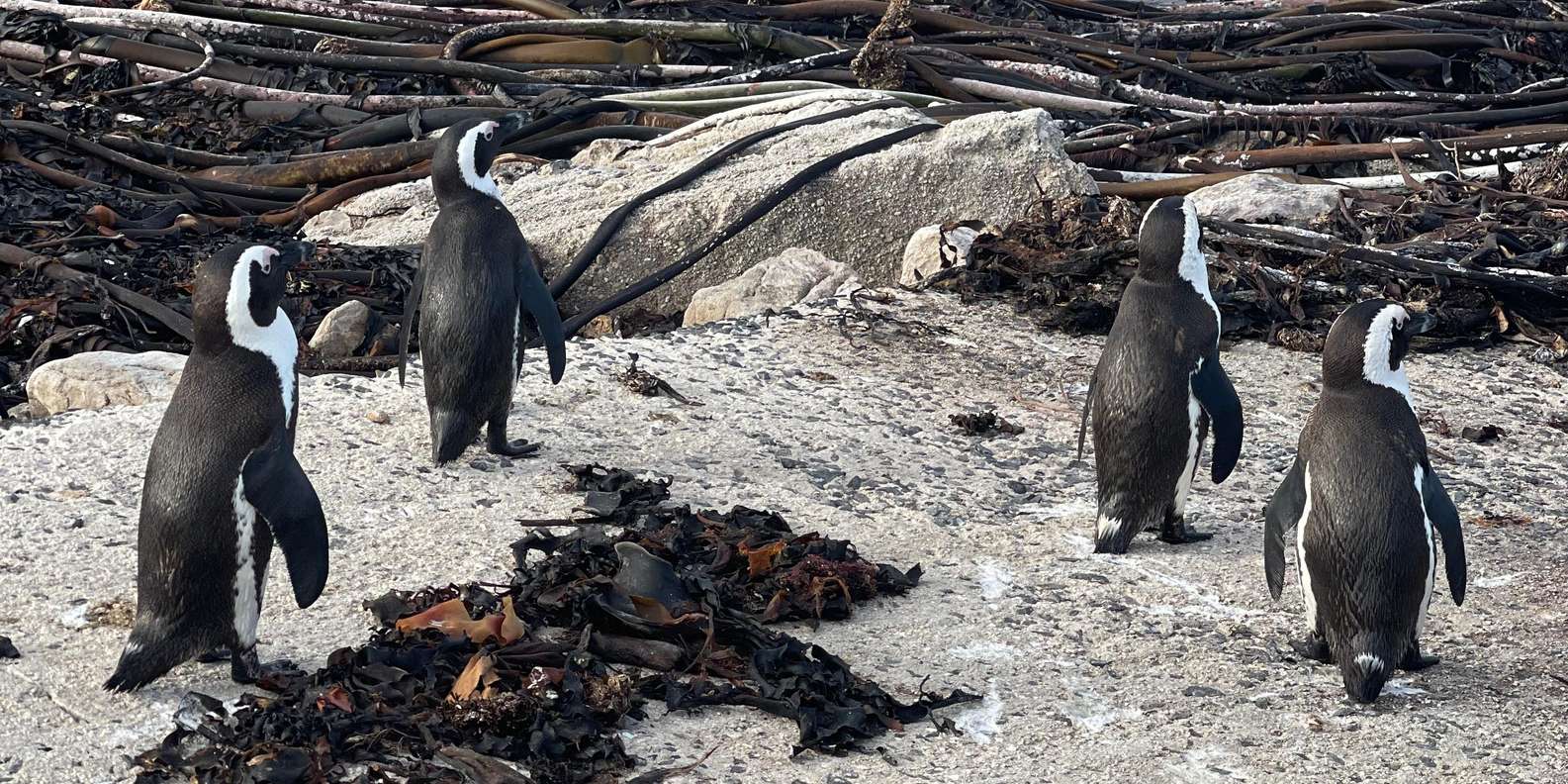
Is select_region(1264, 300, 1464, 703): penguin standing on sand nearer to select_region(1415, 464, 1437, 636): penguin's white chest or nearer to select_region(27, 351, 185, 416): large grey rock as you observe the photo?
select_region(1415, 464, 1437, 636): penguin's white chest

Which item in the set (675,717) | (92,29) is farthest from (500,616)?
(92,29)

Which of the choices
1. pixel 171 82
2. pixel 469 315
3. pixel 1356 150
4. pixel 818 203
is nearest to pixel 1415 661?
pixel 469 315

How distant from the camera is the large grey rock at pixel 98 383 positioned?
21.9 ft

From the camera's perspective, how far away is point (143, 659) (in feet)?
14.0

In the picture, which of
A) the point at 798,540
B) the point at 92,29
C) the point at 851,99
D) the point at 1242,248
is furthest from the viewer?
the point at 92,29

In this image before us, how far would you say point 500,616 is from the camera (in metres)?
4.50

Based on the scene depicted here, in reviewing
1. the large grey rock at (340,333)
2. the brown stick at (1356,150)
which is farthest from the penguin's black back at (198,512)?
the brown stick at (1356,150)

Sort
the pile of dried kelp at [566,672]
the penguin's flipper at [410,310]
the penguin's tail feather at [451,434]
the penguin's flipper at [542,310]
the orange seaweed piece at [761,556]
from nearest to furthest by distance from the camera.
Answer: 1. the pile of dried kelp at [566,672]
2. the orange seaweed piece at [761,556]
3. the penguin's tail feather at [451,434]
4. the penguin's flipper at [542,310]
5. the penguin's flipper at [410,310]

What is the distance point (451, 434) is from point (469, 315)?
487 mm

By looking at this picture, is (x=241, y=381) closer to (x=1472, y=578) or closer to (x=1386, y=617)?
(x=1386, y=617)

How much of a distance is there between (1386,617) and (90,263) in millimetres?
6421

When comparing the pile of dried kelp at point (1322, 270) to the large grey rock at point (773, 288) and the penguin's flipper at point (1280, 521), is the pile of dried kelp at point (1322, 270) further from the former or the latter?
the penguin's flipper at point (1280, 521)

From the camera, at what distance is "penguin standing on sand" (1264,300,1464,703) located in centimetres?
451

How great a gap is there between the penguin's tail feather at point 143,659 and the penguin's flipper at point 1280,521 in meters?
Result: 2.89
